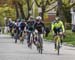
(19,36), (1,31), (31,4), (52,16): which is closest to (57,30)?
(19,36)

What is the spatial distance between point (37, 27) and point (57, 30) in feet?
4.13

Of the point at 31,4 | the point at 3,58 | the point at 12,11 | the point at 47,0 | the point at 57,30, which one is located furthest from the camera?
the point at 12,11

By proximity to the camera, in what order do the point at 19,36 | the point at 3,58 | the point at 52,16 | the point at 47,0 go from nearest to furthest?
the point at 3,58
the point at 19,36
the point at 47,0
the point at 52,16

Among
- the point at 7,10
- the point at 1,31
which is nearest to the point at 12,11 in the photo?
the point at 7,10

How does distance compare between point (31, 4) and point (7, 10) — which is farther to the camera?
point (7, 10)

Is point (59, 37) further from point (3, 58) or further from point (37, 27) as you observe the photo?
point (3, 58)

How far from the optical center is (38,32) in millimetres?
24062

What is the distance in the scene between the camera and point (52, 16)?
101 metres

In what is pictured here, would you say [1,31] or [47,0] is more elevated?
[47,0]

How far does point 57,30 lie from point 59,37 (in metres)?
0.39

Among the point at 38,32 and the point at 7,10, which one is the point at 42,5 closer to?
the point at 7,10

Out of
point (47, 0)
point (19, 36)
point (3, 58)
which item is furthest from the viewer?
point (47, 0)

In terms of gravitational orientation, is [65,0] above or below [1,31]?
above

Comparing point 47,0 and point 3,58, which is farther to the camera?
point 47,0
